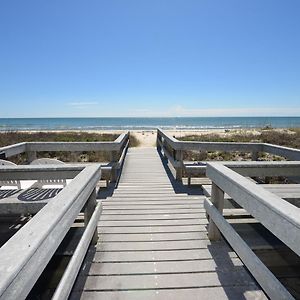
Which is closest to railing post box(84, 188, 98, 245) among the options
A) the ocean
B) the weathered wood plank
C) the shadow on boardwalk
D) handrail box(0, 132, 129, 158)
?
the weathered wood plank

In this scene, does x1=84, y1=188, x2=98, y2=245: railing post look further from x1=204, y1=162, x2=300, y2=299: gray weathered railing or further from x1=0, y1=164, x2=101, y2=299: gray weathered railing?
x1=204, y1=162, x2=300, y2=299: gray weathered railing

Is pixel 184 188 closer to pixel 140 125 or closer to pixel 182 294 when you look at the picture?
pixel 182 294

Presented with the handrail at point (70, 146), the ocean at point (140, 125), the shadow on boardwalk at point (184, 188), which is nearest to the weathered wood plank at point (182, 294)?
the shadow on boardwalk at point (184, 188)

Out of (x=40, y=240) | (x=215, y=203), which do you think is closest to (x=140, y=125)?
(x=215, y=203)

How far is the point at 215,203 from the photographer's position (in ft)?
9.32

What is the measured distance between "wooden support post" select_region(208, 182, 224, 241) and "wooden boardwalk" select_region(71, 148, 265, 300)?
9cm

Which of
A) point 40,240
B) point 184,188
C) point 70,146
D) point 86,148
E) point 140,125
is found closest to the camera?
point 40,240

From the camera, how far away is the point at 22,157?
9562mm

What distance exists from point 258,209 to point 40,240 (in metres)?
1.33

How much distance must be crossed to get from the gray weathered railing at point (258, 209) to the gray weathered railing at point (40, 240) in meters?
1.22

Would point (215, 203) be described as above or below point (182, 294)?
above

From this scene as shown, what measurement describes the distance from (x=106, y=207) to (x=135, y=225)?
841mm

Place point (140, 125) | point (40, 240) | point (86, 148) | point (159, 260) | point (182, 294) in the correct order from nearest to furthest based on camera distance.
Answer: point (40, 240) → point (182, 294) → point (159, 260) → point (86, 148) → point (140, 125)

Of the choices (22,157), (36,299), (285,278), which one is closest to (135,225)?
(36,299)
